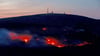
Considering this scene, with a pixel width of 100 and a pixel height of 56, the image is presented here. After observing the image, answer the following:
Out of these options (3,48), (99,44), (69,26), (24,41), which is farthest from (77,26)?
(3,48)

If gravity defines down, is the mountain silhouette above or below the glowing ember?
above

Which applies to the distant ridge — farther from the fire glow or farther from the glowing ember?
the glowing ember

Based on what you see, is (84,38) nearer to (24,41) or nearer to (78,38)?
(78,38)

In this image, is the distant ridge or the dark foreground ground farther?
the distant ridge

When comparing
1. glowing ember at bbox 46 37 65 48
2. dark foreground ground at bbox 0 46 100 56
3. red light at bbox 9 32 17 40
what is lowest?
dark foreground ground at bbox 0 46 100 56

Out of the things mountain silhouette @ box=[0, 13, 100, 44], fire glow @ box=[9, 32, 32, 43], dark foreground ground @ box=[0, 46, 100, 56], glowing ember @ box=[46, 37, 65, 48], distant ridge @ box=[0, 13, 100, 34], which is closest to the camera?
dark foreground ground @ box=[0, 46, 100, 56]

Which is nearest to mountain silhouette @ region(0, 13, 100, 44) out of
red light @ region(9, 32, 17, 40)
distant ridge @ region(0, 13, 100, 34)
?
distant ridge @ region(0, 13, 100, 34)

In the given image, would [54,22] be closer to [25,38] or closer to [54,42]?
[54,42]

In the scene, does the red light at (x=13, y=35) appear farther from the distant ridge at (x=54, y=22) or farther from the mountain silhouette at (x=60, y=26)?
the distant ridge at (x=54, y=22)

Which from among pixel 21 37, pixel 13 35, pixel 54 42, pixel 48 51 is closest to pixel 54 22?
pixel 54 42
